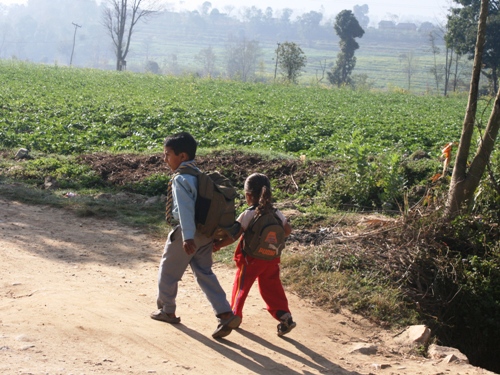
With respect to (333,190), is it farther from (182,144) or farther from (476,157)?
(182,144)

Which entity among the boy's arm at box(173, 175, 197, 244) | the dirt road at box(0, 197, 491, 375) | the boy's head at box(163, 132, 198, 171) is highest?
the boy's head at box(163, 132, 198, 171)

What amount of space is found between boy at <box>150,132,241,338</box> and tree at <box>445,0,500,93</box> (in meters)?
44.8

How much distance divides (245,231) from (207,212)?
48 centimetres

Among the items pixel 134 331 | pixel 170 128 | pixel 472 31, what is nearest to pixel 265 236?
pixel 134 331

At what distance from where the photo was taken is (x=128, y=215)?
9.53 m

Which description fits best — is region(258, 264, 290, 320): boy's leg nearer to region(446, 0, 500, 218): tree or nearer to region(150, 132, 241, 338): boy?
region(150, 132, 241, 338): boy

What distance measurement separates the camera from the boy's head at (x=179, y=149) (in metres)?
5.14

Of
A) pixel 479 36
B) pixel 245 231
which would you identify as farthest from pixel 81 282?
pixel 479 36

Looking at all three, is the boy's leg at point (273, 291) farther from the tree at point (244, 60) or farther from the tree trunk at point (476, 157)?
the tree at point (244, 60)

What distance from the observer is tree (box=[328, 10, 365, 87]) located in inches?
2847

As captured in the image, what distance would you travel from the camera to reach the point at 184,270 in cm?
525

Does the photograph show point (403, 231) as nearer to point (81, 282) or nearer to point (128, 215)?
point (81, 282)

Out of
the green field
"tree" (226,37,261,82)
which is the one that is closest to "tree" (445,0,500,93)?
the green field

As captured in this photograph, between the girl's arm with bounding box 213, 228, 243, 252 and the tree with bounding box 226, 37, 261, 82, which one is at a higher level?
the tree with bounding box 226, 37, 261, 82
